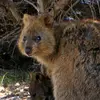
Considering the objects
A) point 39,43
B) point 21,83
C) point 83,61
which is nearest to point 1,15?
point 21,83

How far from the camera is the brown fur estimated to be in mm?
4871

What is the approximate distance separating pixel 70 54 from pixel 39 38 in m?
0.53

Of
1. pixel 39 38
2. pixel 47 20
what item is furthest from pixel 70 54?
pixel 47 20

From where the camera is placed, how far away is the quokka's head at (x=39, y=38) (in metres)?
5.32

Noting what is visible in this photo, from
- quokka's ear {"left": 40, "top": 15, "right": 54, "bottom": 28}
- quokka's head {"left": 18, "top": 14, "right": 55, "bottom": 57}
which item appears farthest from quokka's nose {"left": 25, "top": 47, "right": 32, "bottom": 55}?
quokka's ear {"left": 40, "top": 15, "right": 54, "bottom": 28}

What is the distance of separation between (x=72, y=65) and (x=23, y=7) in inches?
155

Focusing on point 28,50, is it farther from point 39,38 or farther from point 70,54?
point 70,54

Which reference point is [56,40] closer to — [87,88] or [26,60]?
[87,88]

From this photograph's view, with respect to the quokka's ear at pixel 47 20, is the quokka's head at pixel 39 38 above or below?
below

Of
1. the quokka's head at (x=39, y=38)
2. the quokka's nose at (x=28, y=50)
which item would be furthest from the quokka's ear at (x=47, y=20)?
the quokka's nose at (x=28, y=50)

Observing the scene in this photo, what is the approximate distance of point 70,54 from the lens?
5082mm

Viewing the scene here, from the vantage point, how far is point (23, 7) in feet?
→ 28.5

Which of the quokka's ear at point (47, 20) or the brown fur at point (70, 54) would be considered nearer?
the brown fur at point (70, 54)

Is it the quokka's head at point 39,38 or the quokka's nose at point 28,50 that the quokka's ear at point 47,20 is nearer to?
the quokka's head at point 39,38
